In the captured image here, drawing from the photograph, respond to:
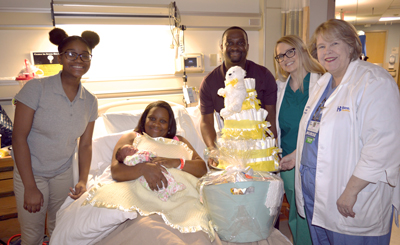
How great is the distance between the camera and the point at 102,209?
5.32 ft

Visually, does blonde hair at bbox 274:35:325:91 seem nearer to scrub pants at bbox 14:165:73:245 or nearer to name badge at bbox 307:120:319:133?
name badge at bbox 307:120:319:133

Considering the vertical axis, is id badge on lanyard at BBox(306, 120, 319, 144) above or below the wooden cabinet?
above

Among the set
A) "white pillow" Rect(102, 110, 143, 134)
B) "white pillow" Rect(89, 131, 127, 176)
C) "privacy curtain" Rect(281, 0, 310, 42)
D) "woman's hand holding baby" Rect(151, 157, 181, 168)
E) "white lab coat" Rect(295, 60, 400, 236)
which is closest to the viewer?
"white lab coat" Rect(295, 60, 400, 236)

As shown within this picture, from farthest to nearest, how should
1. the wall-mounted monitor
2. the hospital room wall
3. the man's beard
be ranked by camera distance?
the wall-mounted monitor
the hospital room wall
the man's beard

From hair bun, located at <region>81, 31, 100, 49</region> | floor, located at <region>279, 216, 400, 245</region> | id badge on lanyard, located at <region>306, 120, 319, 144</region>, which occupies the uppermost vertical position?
hair bun, located at <region>81, 31, 100, 49</region>

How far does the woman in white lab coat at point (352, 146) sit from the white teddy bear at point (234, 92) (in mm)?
472

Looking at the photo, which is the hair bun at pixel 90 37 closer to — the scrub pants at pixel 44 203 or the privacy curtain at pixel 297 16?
the scrub pants at pixel 44 203

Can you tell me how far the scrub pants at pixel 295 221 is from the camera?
1988 millimetres

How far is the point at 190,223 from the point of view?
5.02 ft

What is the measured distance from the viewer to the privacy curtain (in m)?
3.64

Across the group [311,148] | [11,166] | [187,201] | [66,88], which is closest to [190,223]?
[187,201]

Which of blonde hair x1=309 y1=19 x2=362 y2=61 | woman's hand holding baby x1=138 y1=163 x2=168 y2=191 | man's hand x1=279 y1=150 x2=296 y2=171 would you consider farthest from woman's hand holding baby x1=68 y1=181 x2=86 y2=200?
blonde hair x1=309 y1=19 x2=362 y2=61

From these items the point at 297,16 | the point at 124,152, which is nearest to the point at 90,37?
the point at 124,152

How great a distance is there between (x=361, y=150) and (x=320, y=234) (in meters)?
0.65
